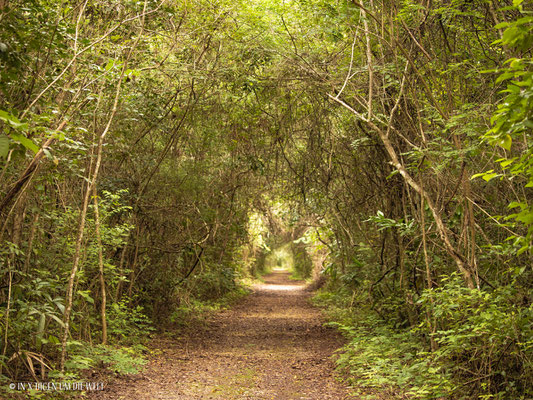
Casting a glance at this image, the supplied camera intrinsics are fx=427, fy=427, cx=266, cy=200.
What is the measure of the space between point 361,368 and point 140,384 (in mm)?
3034

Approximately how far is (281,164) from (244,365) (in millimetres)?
5870

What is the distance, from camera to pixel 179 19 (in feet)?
26.6

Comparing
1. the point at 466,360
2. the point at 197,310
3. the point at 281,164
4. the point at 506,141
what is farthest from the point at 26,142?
the point at 197,310

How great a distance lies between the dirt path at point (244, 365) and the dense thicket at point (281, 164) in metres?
0.63

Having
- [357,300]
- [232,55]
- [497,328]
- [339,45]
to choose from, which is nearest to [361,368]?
[497,328]

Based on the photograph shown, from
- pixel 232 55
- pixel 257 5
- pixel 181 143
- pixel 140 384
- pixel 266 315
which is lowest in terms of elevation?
pixel 266 315

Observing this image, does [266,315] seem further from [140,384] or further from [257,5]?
A: [257,5]

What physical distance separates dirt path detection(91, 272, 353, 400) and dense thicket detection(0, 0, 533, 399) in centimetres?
63

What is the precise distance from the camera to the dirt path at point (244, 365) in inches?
216

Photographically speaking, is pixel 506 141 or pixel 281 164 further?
pixel 281 164

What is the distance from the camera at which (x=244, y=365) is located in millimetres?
7137

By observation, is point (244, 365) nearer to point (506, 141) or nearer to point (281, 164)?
point (506, 141)

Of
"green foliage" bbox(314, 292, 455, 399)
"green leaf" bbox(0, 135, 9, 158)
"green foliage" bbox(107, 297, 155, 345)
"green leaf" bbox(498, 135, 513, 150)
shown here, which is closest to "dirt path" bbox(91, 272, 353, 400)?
"green foliage" bbox(314, 292, 455, 399)

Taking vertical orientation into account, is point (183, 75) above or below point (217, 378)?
above
